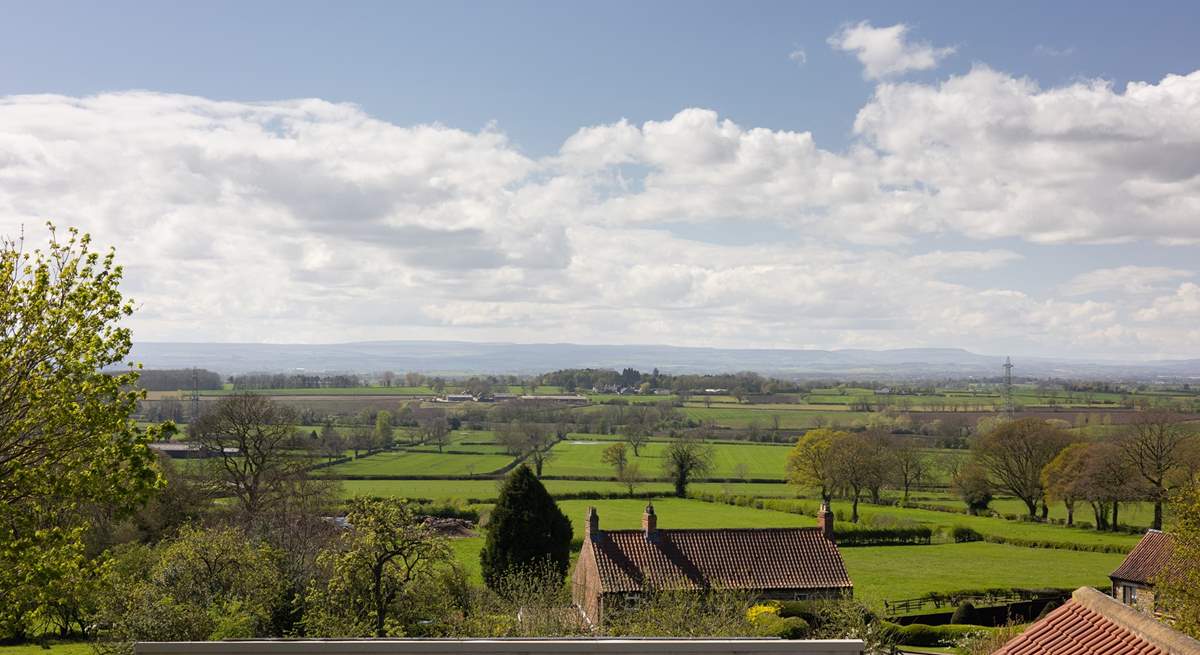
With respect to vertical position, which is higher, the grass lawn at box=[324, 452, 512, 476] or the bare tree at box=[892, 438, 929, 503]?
A: the bare tree at box=[892, 438, 929, 503]

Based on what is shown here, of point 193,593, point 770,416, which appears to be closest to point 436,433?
point 770,416

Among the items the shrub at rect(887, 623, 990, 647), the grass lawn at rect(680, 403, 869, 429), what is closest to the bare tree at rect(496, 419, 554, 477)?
the grass lawn at rect(680, 403, 869, 429)

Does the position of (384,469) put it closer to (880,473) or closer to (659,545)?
(880,473)

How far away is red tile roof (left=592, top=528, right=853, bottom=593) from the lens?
31.2 m

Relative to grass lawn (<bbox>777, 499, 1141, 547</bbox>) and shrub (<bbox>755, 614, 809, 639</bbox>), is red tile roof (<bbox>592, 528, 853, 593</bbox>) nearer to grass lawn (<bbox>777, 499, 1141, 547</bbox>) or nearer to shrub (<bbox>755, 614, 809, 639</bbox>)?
shrub (<bbox>755, 614, 809, 639</bbox>)

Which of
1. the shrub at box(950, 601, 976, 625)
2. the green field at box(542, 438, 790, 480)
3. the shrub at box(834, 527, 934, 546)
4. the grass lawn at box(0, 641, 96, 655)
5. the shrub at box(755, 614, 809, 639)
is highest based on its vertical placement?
the shrub at box(755, 614, 809, 639)

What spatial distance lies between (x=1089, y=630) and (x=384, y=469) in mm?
69400

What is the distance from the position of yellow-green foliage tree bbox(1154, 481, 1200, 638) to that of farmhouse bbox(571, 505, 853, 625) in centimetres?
1112

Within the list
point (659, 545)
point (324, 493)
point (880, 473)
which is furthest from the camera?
point (880, 473)

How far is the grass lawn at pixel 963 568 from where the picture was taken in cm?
4325

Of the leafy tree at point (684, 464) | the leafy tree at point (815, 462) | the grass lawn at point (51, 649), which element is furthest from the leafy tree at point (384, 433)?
the grass lawn at point (51, 649)

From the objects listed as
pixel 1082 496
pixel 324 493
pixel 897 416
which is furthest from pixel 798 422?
pixel 324 493

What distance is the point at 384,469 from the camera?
76500 millimetres

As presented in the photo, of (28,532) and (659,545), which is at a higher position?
(28,532)
